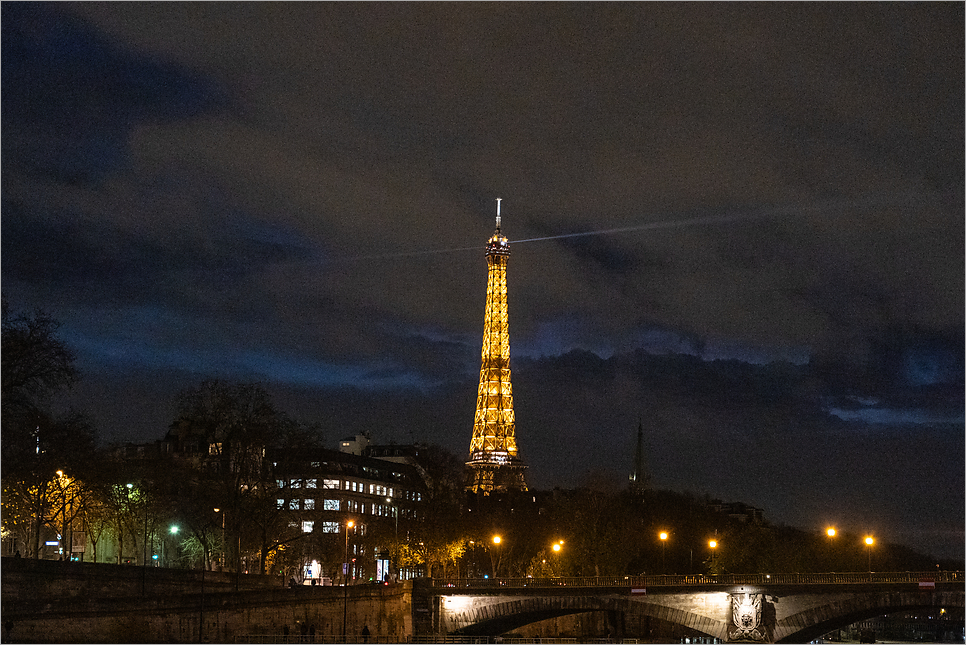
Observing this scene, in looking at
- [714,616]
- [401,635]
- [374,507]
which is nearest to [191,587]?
[401,635]

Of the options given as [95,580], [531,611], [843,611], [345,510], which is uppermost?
[345,510]

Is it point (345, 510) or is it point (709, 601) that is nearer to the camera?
point (709, 601)

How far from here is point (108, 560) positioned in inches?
4252

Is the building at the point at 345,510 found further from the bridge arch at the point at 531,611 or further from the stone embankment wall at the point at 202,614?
the bridge arch at the point at 531,611

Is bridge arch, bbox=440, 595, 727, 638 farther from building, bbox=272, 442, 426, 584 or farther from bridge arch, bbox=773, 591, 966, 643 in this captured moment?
building, bbox=272, 442, 426, 584

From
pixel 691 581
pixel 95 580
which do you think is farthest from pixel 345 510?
pixel 95 580

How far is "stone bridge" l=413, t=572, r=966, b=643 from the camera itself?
66.7 m

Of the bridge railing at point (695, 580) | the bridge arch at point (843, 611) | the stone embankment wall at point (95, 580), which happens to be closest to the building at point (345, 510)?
the stone embankment wall at point (95, 580)

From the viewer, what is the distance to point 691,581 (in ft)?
244

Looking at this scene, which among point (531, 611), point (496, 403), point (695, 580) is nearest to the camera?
point (695, 580)

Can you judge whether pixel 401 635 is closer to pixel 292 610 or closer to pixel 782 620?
pixel 292 610

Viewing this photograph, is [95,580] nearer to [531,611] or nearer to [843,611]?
[531,611]

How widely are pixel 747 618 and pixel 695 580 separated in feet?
25.0

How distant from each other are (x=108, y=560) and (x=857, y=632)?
85.4 metres
